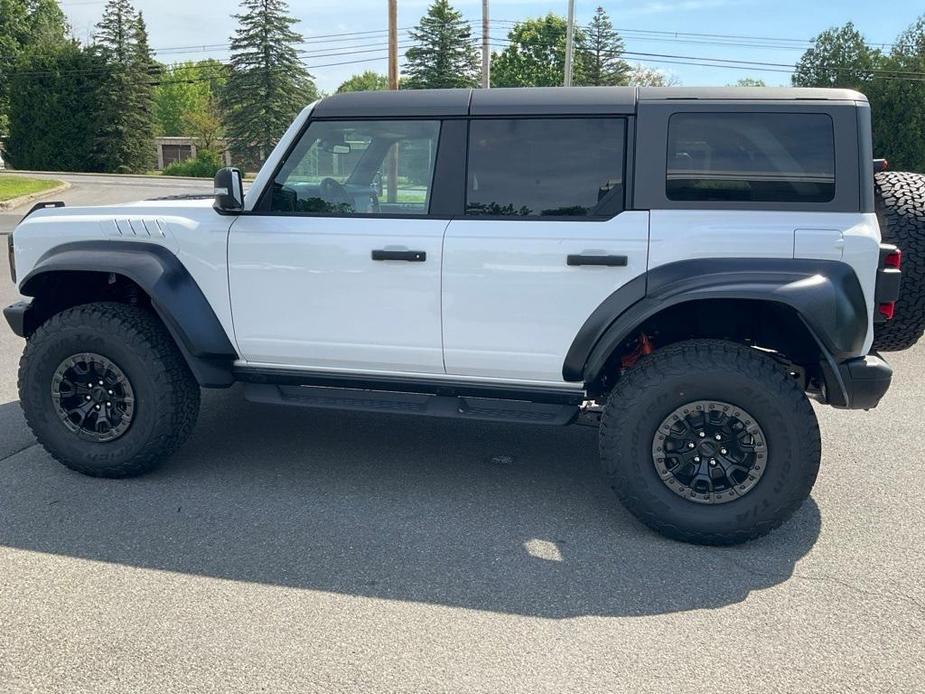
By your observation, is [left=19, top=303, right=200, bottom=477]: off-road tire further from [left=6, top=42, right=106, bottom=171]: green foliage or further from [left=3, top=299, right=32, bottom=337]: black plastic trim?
[left=6, top=42, right=106, bottom=171]: green foliage

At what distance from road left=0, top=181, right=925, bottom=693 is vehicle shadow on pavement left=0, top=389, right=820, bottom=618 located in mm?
12

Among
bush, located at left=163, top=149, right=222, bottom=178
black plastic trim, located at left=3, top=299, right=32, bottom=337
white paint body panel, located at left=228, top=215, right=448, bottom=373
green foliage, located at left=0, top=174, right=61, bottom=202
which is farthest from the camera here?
bush, located at left=163, top=149, right=222, bottom=178

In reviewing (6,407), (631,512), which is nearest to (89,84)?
(6,407)

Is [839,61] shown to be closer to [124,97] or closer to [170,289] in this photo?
[124,97]

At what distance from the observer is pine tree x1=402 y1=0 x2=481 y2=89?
156 ft

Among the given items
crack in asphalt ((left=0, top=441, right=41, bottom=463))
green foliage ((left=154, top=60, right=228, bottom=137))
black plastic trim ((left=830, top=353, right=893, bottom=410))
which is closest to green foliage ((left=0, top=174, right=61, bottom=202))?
crack in asphalt ((left=0, top=441, right=41, bottom=463))

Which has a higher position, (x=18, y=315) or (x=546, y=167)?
(x=546, y=167)

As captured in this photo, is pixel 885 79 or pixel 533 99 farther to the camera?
pixel 885 79

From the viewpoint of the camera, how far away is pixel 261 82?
47.8 metres

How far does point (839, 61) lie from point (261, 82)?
3372 cm

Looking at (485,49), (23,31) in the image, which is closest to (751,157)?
(485,49)

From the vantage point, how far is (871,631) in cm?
293

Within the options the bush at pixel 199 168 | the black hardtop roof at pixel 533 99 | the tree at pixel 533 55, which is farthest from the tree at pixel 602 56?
the black hardtop roof at pixel 533 99

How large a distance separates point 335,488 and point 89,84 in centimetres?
5057
